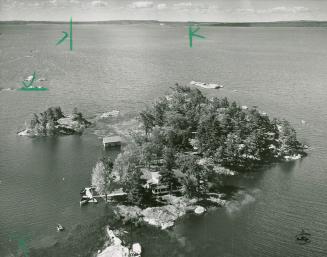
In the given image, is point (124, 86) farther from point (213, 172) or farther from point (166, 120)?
point (213, 172)

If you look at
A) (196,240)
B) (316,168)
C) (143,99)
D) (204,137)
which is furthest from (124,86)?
(196,240)

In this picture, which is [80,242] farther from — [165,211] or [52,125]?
[52,125]

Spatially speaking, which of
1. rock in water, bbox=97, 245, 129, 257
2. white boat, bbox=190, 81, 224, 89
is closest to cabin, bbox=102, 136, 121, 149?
rock in water, bbox=97, 245, 129, 257

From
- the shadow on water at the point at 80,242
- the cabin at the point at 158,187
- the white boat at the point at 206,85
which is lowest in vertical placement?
the shadow on water at the point at 80,242

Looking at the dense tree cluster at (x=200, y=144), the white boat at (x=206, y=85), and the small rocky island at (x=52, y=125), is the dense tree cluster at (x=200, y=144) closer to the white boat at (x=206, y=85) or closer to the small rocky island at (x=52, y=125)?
the small rocky island at (x=52, y=125)

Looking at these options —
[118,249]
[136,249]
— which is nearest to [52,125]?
[118,249]

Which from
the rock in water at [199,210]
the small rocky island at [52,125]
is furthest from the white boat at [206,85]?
the rock in water at [199,210]

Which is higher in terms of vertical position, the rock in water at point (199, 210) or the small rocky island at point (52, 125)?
the small rocky island at point (52, 125)

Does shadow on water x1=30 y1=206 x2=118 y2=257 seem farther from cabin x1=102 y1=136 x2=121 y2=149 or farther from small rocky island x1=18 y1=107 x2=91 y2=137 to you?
small rocky island x1=18 y1=107 x2=91 y2=137

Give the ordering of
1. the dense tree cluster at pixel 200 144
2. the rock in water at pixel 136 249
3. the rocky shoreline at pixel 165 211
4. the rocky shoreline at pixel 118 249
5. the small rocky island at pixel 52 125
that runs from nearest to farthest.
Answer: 1. the rocky shoreline at pixel 118 249
2. the rock in water at pixel 136 249
3. the rocky shoreline at pixel 165 211
4. the dense tree cluster at pixel 200 144
5. the small rocky island at pixel 52 125
